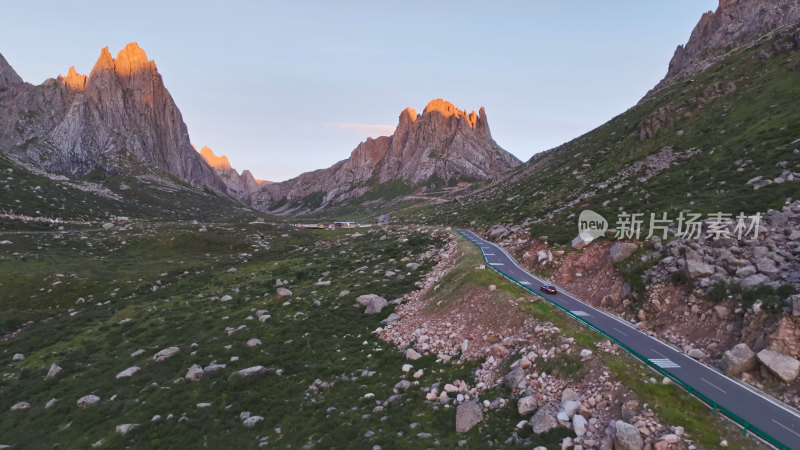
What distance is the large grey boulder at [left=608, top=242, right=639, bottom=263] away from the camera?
30875 mm

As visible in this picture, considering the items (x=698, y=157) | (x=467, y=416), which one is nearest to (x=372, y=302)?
(x=467, y=416)

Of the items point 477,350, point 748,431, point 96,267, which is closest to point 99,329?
point 96,267

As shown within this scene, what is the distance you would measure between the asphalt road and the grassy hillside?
17.2 metres

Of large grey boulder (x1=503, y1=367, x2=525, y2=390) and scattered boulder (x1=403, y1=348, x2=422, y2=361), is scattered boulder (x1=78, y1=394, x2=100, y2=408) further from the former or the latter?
large grey boulder (x1=503, y1=367, x2=525, y2=390)

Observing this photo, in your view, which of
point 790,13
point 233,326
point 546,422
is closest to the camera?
point 546,422

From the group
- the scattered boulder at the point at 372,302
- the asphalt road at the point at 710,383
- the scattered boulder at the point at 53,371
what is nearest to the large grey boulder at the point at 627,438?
the asphalt road at the point at 710,383

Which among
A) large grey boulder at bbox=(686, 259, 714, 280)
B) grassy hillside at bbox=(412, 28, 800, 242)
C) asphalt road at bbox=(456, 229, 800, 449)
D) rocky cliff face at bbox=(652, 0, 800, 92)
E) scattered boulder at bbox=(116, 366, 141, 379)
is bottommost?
scattered boulder at bbox=(116, 366, 141, 379)

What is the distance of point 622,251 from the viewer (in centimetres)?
3122

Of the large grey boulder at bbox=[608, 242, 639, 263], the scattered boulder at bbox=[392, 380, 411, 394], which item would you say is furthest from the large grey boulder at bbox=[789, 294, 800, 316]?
the scattered boulder at bbox=[392, 380, 411, 394]

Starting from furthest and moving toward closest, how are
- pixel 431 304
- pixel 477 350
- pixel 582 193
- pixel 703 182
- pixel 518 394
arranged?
1. pixel 582 193
2. pixel 703 182
3. pixel 431 304
4. pixel 477 350
5. pixel 518 394

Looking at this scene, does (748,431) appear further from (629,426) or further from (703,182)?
(703,182)

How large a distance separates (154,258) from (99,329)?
103ft

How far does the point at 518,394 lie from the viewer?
54.4 ft

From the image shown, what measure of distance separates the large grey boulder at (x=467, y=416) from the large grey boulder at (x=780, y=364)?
1325 cm
